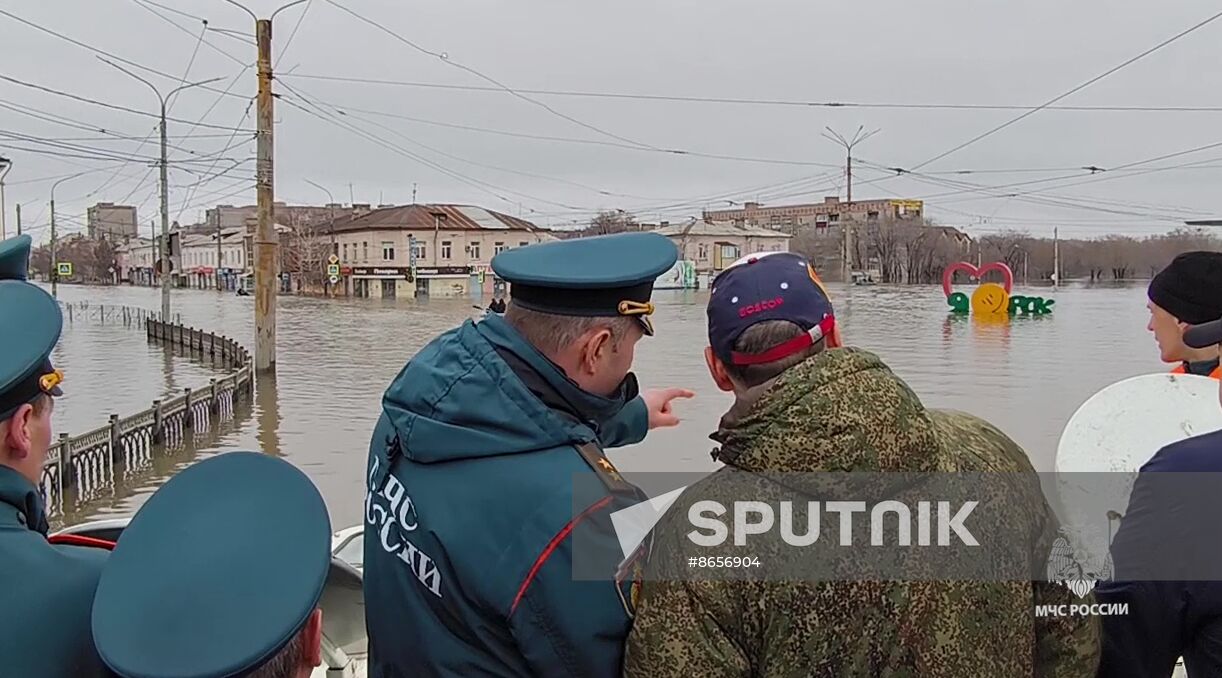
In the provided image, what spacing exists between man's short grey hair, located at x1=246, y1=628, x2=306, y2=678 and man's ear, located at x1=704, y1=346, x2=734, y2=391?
0.77 m

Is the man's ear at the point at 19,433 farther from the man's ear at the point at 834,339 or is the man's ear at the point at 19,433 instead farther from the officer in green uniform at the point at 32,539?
the man's ear at the point at 834,339

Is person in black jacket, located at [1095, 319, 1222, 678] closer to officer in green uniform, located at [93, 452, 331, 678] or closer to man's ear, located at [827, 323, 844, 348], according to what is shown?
man's ear, located at [827, 323, 844, 348]

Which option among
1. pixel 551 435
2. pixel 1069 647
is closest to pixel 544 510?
pixel 551 435

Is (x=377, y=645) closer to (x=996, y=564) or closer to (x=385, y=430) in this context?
(x=385, y=430)

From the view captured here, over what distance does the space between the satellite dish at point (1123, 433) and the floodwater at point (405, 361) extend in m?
5.53

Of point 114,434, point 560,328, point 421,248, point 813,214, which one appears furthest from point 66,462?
point 813,214

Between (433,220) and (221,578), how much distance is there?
76820 mm

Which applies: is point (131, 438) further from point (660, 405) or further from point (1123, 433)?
point (1123, 433)

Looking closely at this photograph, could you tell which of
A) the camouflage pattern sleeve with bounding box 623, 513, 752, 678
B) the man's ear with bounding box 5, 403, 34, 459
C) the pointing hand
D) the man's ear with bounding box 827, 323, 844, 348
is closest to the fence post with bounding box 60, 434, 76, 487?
the pointing hand

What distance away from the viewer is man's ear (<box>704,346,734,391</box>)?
165 centimetres

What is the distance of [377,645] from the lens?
1854 mm

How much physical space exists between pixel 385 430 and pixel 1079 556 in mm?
1246

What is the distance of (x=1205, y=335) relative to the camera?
80.4 inches

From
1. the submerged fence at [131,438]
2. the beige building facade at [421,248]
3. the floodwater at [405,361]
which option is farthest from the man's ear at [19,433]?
the beige building facade at [421,248]
